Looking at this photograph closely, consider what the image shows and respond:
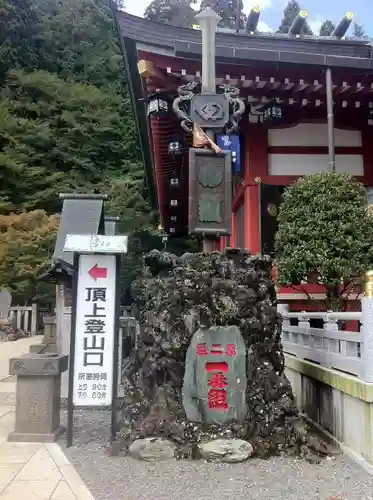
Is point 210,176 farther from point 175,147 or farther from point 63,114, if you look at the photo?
point 63,114

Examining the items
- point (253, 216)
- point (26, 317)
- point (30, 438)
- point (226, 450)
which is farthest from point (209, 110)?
point (26, 317)

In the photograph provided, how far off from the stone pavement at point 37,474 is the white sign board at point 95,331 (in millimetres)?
660

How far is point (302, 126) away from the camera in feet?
34.5

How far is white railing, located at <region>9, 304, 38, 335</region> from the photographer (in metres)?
22.5

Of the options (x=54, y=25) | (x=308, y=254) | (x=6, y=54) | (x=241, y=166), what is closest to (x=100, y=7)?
(x=54, y=25)

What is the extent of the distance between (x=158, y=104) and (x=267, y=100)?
2.03 meters

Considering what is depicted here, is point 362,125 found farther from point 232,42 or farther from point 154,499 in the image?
point 154,499

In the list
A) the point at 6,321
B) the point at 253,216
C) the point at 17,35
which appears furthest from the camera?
the point at 17,35

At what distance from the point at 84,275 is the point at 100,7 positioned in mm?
45567

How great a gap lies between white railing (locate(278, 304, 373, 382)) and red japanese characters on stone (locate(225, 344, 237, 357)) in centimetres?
127

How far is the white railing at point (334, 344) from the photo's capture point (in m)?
5.25

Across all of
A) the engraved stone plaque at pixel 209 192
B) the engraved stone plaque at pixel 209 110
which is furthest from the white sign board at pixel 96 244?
the engraved stone plaque at pixel 209 110

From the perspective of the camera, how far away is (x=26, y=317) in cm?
2270

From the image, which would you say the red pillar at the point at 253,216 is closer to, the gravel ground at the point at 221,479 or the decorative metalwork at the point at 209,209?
the decorative metalwork at the point at 209,209
